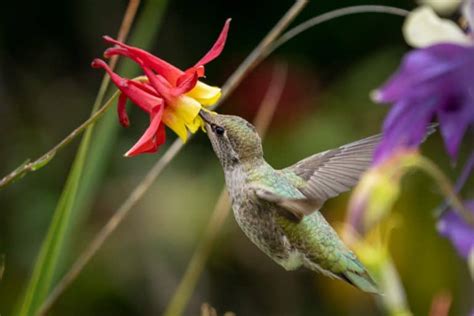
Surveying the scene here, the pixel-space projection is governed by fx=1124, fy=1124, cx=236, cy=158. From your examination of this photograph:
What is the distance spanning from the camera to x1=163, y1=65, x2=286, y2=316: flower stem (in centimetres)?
185

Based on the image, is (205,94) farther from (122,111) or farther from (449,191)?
(449,191)

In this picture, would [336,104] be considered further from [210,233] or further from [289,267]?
[289,267]

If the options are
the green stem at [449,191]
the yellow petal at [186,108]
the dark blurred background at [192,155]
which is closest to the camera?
the green stem at [449,191]

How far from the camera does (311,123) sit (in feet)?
12.6

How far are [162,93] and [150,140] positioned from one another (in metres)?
0.10

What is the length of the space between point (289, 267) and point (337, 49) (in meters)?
2.84

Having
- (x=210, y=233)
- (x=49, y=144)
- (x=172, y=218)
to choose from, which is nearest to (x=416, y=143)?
(x=210, y=233)

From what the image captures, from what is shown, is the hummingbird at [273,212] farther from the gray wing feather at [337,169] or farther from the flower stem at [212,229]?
the flower stem at [212,229]

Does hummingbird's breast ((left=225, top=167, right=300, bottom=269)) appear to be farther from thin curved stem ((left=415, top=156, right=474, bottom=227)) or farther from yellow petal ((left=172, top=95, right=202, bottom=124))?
thin curved stem ((left=415, top=156, right=474, bottom=227))

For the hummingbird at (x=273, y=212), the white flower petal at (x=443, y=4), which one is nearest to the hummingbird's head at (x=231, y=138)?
the hummingbird at (x=273, y=212)

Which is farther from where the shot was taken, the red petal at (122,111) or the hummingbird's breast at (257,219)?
the hummingbird's breast at (257,219)

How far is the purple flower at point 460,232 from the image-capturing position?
1044 mm

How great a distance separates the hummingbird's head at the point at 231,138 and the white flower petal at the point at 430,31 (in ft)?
1.77

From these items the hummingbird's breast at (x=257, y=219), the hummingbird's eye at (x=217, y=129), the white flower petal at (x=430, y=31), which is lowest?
the hummingbird's breast at (x=257, y=219)
